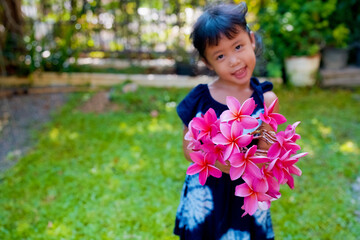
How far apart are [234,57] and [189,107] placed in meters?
0.30

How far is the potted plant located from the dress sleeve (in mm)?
4113

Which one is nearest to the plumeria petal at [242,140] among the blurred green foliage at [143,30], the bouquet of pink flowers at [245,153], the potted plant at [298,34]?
the bouquet of pink flowers at [245,153]

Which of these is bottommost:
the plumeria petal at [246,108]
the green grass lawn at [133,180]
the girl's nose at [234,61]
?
the green grass lawn at [133,180]

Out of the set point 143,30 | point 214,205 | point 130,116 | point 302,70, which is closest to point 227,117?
point 214,205

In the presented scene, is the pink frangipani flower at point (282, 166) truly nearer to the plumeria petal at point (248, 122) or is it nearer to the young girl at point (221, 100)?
the plumeria petal at point (248, 122)

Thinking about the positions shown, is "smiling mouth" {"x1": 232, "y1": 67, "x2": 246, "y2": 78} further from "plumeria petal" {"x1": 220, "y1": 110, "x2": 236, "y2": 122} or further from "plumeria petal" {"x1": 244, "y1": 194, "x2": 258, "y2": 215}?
"plumeria petal" {"x1": 244, "y1": 194, "x2": 258, "y2": 215}

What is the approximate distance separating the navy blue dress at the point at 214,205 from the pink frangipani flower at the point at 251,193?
0.45 m

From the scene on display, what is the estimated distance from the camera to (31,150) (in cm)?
357

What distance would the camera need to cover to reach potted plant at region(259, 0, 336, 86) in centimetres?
512

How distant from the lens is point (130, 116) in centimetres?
438

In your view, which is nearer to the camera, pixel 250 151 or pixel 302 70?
pixel 250 151

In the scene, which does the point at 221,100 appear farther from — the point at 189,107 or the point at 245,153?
the point at 245,153

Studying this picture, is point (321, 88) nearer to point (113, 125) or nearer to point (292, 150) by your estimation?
point (113, 125)

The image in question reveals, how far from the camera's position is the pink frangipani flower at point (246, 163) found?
1.02 meters
